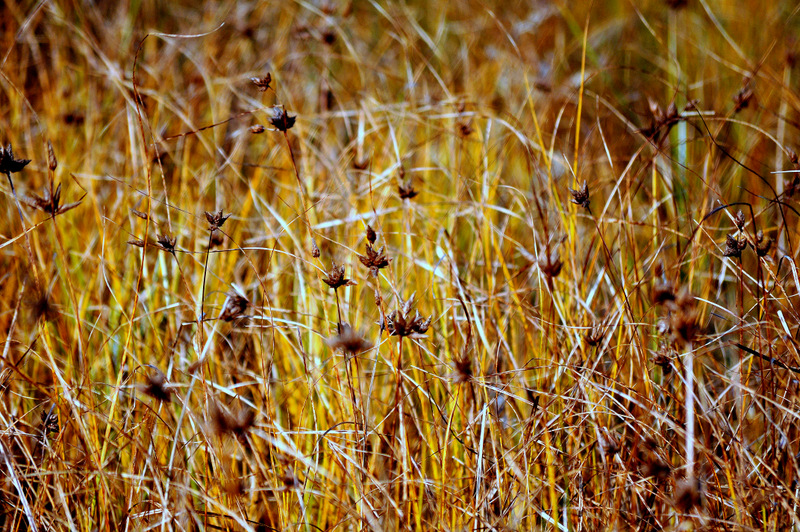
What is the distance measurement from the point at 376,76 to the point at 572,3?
37.8 inches

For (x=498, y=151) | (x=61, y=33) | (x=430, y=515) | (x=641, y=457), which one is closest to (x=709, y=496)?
(x=641, y=457)

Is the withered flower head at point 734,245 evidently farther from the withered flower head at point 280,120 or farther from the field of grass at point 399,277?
the withered flower head at point 280,120

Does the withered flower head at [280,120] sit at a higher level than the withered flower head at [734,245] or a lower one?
higher

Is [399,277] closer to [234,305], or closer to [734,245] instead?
[234,305]

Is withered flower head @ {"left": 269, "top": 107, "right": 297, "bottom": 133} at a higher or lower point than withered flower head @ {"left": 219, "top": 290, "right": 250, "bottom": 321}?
higher

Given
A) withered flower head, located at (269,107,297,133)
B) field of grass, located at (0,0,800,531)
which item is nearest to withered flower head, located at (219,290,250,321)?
field of grass, located at (0,0,800,531)

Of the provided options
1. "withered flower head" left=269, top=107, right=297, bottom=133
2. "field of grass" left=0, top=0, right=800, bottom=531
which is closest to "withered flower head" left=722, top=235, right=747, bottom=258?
"field of grass" left=0, top=0, right=800, bottom=531

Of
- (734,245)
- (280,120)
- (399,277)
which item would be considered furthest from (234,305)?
(734,245)

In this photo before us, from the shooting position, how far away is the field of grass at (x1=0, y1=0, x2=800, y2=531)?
885mm

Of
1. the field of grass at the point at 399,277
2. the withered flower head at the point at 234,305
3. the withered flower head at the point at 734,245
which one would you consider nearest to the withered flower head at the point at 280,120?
the field of grass at the point at 399,277

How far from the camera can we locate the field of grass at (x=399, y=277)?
89 centimetres

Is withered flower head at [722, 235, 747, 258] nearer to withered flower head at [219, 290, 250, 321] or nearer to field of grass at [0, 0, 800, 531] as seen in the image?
field of grass at [0, 0, 800, 531]

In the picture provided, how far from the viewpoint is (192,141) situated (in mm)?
1775

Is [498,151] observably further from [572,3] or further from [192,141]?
[572,3]
